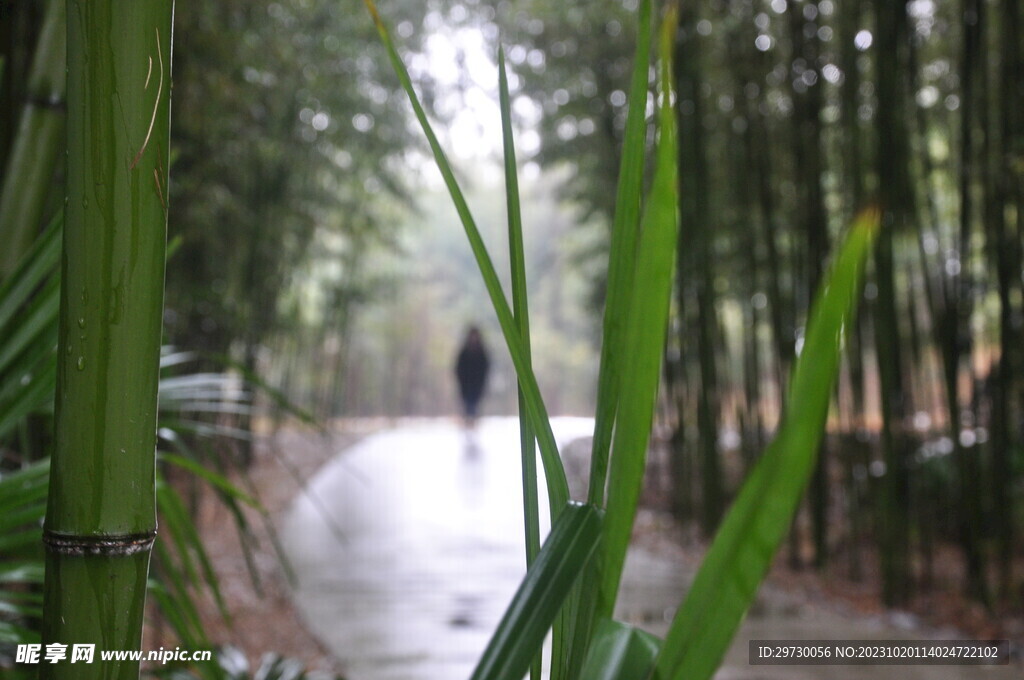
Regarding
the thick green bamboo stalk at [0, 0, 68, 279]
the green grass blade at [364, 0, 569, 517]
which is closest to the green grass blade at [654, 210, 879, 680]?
the green grass blade at [364, 0, 569, 517]

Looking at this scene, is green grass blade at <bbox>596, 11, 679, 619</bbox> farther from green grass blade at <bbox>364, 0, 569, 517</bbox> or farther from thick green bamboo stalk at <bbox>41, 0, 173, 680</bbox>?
thick green bamboo stalk at <bbox>41, 0, 173, 680</bbox>

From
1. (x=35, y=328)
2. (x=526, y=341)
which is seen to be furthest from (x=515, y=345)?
(x=35, y=328)

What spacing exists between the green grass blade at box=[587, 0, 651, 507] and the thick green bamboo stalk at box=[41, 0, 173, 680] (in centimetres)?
25

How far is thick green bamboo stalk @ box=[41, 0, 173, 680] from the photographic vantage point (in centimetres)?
45

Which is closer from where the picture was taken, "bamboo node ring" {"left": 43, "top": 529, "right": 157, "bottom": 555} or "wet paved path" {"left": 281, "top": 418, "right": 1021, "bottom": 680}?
"bamboo node ring" {"left": 43, "top": 529, "right": 157, "bottom": 555}

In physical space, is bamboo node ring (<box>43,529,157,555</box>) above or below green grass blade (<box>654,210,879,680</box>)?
below

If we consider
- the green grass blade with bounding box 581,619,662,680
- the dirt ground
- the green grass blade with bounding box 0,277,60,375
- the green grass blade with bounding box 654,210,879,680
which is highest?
the green grass blade with bounding box 0,277,60,375

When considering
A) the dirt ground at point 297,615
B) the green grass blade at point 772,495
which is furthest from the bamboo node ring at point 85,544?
the dirt ground at point 297,615

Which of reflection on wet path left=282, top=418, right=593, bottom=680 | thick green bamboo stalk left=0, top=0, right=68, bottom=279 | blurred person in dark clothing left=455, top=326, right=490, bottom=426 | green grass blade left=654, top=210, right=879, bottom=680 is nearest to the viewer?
green grass blade left=654, top=210, right=879, bottom=680

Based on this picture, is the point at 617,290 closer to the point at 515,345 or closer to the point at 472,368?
the point at 515,345

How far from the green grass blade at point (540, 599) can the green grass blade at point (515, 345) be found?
27mm

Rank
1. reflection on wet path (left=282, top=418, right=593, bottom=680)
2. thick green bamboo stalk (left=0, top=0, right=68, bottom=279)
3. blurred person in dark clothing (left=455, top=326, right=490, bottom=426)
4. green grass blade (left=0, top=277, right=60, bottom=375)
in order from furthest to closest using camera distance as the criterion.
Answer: blurred person in dark clothing (left=455, top=326, right=490, bottom=426) → reflection on wet path (left=282, top=418, right=593, bottom=680) → thick green bamboo stalk (left=0, top=0, right=68, bottom=279) → green grass blade (left=0, top=277, right=60, bottom=375)

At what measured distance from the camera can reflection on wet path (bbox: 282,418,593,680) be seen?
2850 millimetres

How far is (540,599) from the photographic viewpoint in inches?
15.3
